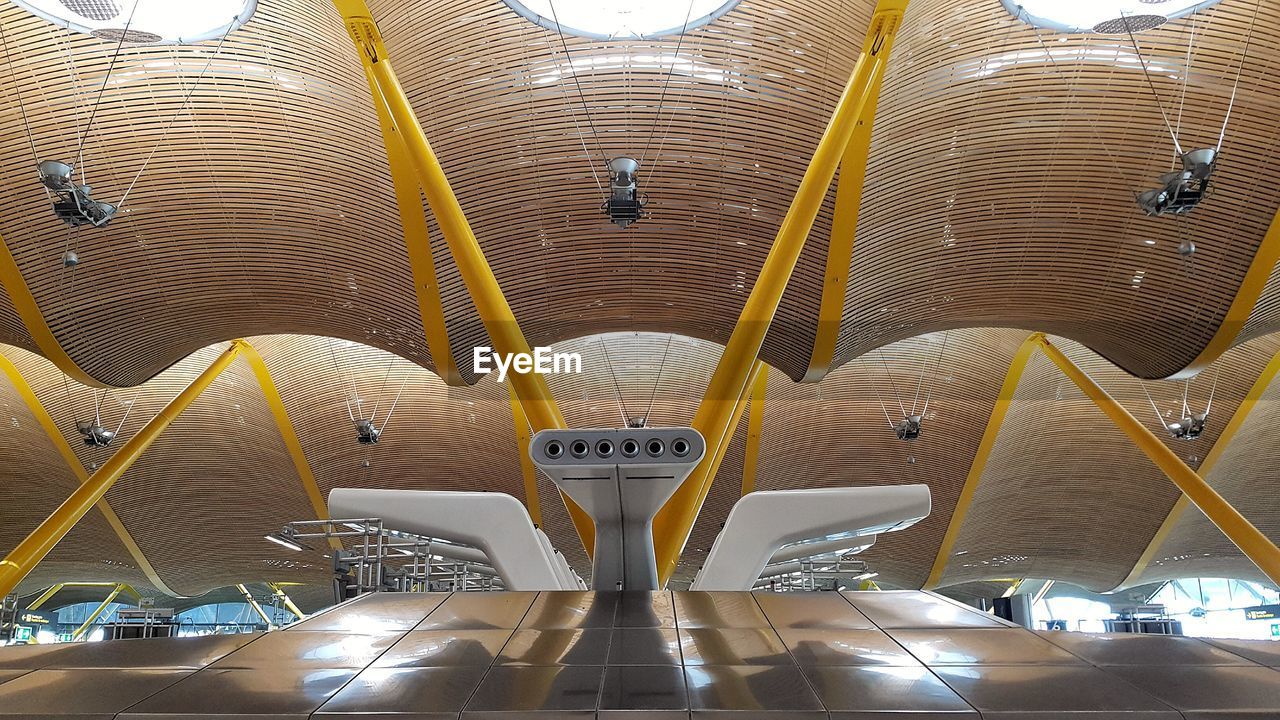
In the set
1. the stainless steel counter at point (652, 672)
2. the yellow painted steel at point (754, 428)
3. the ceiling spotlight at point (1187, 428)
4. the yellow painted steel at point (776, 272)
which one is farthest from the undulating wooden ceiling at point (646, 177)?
the stainless steel counter at point (652, 672)

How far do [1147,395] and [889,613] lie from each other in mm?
23135

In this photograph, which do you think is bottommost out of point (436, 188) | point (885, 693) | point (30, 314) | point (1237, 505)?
point (885, 693)

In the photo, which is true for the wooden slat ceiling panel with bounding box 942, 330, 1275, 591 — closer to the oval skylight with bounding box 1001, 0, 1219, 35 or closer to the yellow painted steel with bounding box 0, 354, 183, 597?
the oval skylight with bounding box 1001, 0, 1219, 35

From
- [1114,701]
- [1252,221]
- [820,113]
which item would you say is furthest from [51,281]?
[1252,221]

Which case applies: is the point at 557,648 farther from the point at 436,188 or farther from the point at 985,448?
the point at 985,448

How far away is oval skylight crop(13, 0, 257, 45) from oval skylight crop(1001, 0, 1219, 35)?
36.1 feet

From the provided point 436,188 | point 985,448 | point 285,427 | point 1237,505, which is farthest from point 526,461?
point 1237,505

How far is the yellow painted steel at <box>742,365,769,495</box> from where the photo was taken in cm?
2705

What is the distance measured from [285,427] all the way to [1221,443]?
26104 mm

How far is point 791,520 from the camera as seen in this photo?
1420 centimetres

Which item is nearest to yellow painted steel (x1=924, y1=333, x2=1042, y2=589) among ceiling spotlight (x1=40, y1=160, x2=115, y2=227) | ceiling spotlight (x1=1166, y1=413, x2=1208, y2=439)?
ceiling spotlight (x1=1166, y1=413, x2=1208, y2=439)

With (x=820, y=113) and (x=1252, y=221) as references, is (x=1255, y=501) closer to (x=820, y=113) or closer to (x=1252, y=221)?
(x=1252, y=221)

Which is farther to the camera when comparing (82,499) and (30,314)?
(82,499)

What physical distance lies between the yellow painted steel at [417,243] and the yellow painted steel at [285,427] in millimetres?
8663
